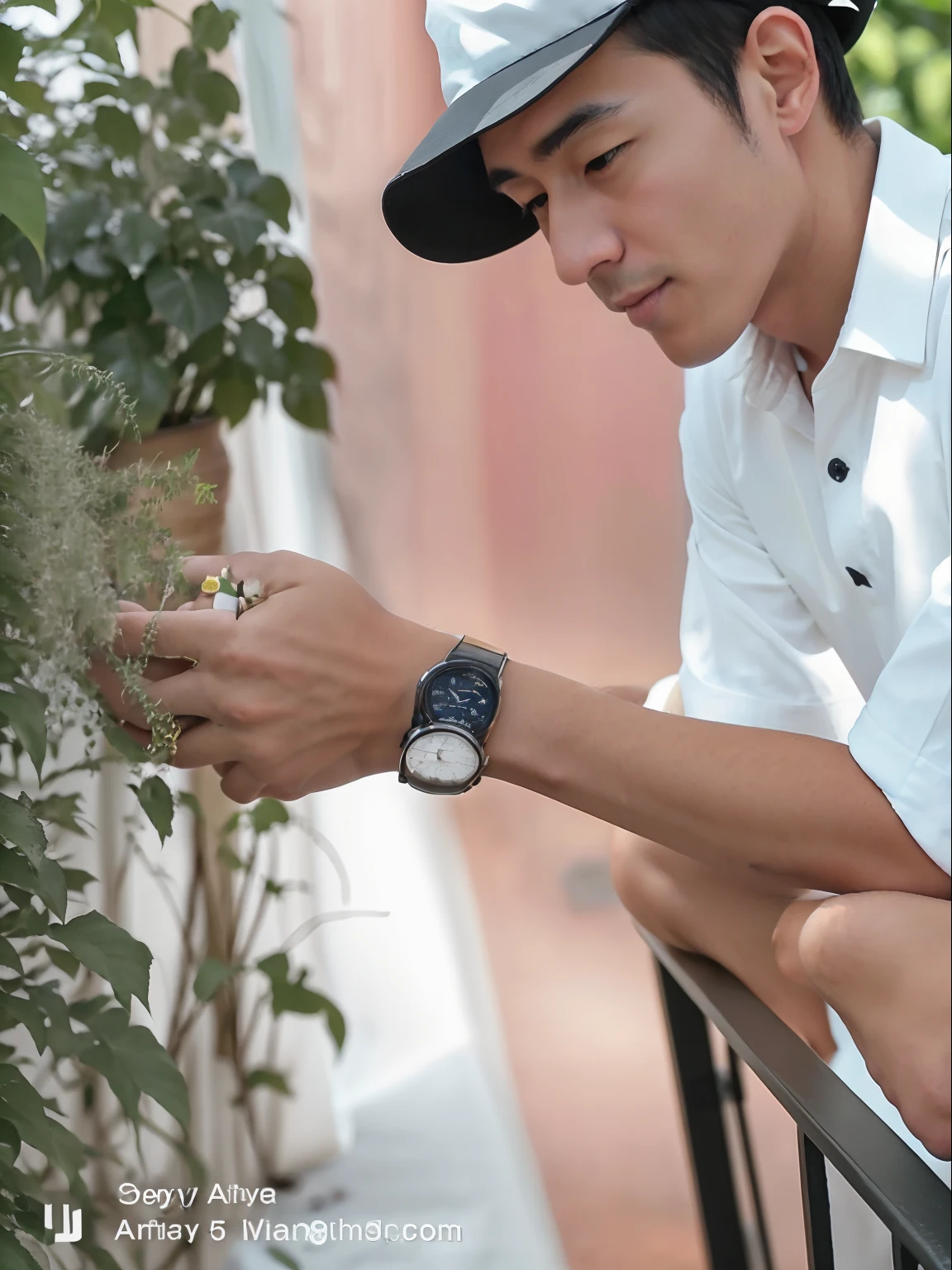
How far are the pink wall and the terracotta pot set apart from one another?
1.80 feet

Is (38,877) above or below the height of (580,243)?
below

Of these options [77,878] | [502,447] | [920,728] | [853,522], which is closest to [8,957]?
[77,878]

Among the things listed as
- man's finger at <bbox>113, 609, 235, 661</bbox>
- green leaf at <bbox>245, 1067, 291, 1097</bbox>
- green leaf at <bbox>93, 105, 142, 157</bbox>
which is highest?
green leaf at <bbox>93, 105, 142, 157</bbox>

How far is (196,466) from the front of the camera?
1.27 metres

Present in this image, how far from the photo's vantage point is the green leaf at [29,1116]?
2.48 feet

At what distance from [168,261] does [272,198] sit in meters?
0.14

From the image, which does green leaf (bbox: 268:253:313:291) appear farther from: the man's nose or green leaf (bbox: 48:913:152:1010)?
green leaf (bbox: 48:913:152:1010)

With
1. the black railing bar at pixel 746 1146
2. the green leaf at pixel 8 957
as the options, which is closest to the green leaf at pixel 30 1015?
the green leaf at pixel 8 957

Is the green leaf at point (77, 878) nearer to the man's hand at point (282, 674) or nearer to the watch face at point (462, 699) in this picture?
the man's hand at point (282, 674)

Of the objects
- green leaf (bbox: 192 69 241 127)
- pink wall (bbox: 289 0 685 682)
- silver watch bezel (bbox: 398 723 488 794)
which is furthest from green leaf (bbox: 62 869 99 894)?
pink wall (bbox: 289 0 685 682)

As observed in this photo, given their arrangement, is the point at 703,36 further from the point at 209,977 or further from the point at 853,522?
the point at 209,977

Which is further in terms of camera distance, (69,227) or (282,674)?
(69,227)

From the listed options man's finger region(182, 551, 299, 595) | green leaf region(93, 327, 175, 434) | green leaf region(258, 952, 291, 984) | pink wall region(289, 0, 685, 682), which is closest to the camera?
man's finger region(182, 551, 299, 595)

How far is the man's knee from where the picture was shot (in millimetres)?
1071
